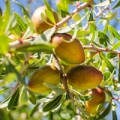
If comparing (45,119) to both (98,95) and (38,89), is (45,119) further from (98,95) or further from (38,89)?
(38,89)

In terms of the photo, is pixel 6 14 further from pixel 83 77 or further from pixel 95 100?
pixel 95 100

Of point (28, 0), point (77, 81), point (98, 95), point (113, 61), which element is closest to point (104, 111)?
point (98, 95)

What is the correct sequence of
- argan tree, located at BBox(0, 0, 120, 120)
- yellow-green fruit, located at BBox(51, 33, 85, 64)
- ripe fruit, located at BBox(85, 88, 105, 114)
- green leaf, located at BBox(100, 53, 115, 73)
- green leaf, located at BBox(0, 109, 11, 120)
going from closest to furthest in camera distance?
green leaf, located at BBox(0, 109, 11, 120) → argan tree, located at BBox(0, 0, 120, 120) → yellow-green fruit, located at BBox(51, 33, 85, 64) → green leaf, located at BBox(100, 53, 115, 73) → ripe fruit, located at BBox(85, 88, 105, 114)

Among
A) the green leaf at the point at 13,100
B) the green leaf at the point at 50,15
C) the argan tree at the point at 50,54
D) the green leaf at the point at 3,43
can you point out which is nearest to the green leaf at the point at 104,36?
the argan tree at the point at 50,54

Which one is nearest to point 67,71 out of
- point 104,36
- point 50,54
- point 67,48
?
point 50,54

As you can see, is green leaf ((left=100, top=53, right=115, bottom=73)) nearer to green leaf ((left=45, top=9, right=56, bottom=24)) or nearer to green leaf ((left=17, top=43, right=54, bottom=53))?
green leaf ((left=45, top=9, right=56, bottom=24))

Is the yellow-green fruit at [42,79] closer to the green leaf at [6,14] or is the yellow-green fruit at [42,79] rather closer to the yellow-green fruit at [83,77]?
the yellow-green fruit at [83,77]

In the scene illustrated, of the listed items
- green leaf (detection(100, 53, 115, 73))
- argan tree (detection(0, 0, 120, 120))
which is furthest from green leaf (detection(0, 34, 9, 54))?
green leaf (detection(100, 53, 115, 73))
